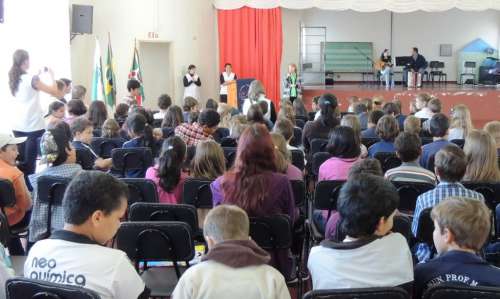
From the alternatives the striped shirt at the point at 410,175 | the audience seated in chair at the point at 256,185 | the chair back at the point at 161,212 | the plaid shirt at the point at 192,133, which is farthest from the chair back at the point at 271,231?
the plaid shirt at the point at 192,133

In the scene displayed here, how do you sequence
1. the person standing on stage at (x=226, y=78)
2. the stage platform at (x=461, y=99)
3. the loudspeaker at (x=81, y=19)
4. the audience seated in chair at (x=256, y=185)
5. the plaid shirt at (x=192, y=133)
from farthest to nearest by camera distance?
the stage platform at (x=461, y=99) → the person standing on stage at (x=226, y=78) → the loudspeaker at (x=81, y=19) → the plaid shirt at (x=192, y=133) → the audience seated in chair at (x=256, y=185)

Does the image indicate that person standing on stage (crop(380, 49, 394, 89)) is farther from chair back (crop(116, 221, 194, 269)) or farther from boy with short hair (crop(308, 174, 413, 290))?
boy with short hair (crop(308, 174, 413, 290))

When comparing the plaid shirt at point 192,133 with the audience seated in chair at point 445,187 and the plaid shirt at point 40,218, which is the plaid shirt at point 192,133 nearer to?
the plaid shirt at point 40,218

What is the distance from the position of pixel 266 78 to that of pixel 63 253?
12.2 m

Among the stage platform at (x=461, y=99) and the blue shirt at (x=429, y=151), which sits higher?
the stage platform at (x=461, y=99)

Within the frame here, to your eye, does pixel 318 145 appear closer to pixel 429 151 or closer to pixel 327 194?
pixel 429 151

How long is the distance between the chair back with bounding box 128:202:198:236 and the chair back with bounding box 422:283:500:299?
168 cm

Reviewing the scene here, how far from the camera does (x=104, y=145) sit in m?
6.07

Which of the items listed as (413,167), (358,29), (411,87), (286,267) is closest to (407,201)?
(413,167)

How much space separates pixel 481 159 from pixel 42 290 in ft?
10.7

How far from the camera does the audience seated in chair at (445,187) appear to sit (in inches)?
133

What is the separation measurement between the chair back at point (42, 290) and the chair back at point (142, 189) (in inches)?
74.1

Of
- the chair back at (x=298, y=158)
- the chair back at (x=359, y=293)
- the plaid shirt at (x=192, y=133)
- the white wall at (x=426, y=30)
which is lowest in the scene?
the chair back at (x=359, y=293)

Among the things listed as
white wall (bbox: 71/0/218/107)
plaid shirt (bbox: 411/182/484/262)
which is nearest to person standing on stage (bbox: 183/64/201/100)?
white wall (bbox: 71/0/218/107)
